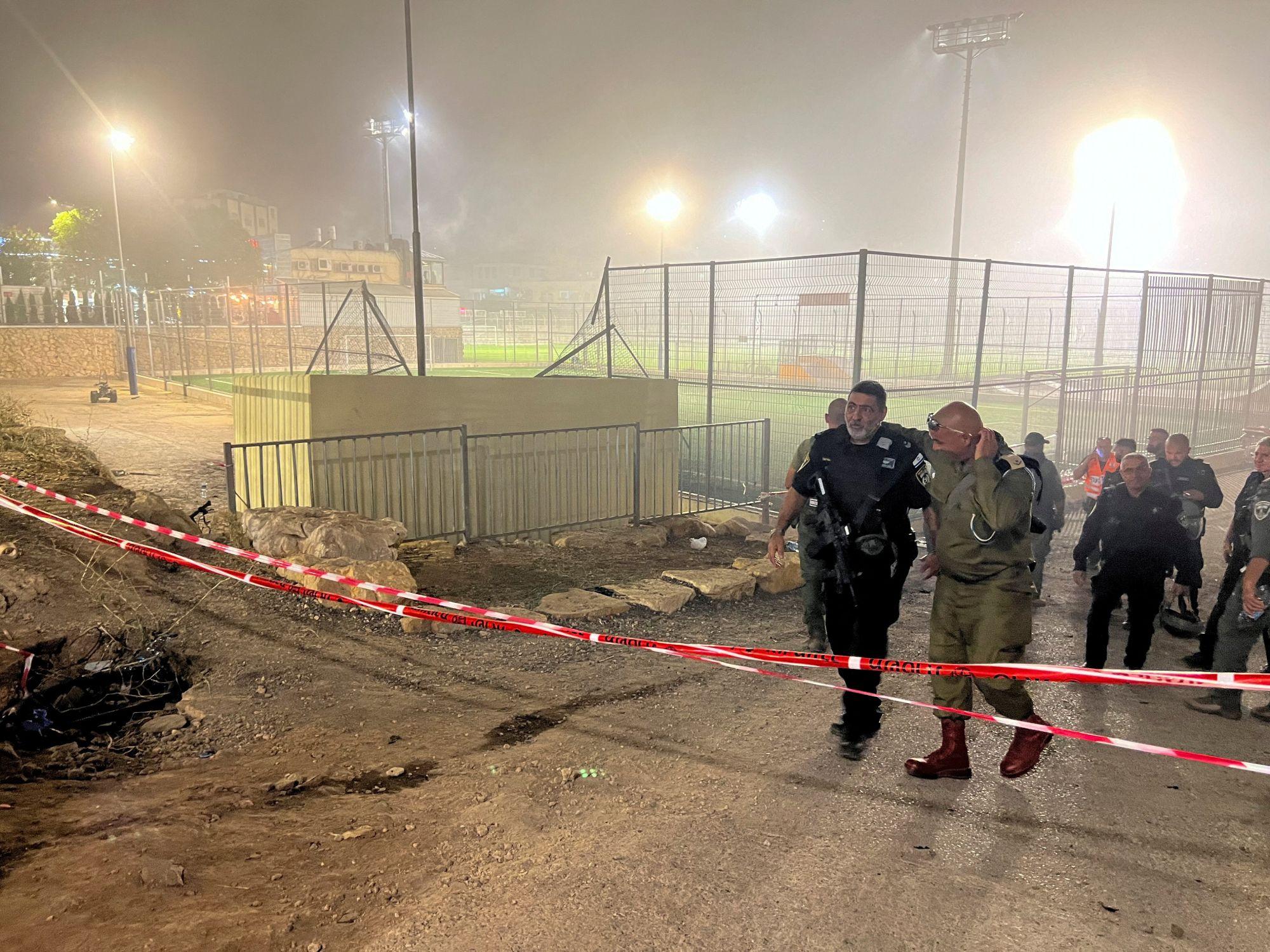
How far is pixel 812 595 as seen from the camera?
192 inches

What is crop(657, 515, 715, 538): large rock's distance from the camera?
30.3 feet

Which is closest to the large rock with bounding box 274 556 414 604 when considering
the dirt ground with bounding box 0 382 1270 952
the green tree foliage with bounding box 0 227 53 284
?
the dirt ground with bounding box 0 382 1270 952

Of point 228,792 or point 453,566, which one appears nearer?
point 228,792

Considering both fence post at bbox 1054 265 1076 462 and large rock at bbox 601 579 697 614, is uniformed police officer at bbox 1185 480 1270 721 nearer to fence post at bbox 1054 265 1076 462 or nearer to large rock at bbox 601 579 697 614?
large rock at bbox 601 579 697 614

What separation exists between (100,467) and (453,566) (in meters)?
4.56

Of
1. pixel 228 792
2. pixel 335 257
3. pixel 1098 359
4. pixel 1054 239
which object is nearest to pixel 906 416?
pixel 1098 359

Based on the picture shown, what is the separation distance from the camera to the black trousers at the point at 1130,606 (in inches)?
207

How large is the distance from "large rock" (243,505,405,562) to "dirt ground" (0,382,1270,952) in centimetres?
136

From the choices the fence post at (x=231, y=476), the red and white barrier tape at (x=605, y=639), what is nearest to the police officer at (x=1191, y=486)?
the red and white barrier tape at (x=605, y=639)

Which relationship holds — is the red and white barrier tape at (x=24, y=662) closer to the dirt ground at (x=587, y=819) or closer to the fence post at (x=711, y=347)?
the dirt ground at (x=587, y=819)

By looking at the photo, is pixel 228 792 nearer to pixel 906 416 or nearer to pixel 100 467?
pixel 100 467

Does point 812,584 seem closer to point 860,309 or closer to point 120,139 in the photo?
point 860,309

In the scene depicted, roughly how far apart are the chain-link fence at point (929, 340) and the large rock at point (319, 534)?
4527 millimetres

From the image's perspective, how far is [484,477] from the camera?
9031mm
